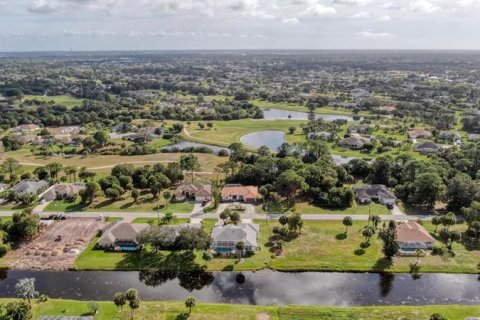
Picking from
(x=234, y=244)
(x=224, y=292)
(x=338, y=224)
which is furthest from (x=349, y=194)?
(x=224, y=292)

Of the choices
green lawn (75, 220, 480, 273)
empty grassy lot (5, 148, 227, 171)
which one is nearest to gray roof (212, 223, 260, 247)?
green lawn (75, 220, 480, 273)

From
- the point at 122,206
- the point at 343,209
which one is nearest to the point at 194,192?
the point at 122,206

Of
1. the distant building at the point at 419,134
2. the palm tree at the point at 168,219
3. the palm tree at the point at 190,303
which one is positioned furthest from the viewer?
the distant building at the point at 419,134

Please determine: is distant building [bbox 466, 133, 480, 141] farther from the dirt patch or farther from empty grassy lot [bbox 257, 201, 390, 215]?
the dirt patch

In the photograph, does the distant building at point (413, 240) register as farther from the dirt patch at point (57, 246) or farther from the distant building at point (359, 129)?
the distant building at point (359, 129)

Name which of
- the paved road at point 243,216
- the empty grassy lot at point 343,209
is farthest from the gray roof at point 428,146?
the paved road at point 243,216

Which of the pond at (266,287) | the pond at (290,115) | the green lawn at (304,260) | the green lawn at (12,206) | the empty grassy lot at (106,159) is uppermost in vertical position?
the pond at (290,115)

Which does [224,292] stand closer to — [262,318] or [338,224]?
[262,318]

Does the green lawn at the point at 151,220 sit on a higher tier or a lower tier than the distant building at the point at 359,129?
lower
